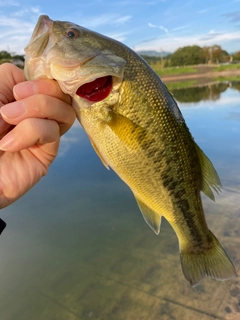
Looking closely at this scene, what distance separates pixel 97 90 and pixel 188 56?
6951cm

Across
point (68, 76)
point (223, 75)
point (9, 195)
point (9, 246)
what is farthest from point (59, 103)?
point (223, 75)

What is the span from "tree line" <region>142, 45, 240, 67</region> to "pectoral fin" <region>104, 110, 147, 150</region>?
215 feet

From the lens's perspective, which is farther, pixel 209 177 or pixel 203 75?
pixel 203 75

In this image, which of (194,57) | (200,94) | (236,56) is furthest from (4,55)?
(236,56)

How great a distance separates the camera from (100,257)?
15.2ft

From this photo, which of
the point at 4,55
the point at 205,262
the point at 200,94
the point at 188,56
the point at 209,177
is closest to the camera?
the point at 209,177

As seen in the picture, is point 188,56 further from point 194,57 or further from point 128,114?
point 128,114

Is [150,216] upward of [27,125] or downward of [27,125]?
downward

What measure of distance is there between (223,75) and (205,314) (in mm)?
43426

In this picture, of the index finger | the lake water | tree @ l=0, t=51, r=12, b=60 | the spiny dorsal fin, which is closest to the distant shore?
tree @ l=0, t=51, r=12, b=60

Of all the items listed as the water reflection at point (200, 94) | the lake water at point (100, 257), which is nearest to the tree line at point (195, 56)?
the water reflection at point (200, 94)

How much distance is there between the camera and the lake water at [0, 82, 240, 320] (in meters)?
3.72

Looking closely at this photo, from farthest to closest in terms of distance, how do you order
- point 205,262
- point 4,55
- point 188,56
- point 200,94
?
point 188,56 → point 4,55 → point 200,94 → point 205,262

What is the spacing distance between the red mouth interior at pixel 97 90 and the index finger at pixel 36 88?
0.13m
